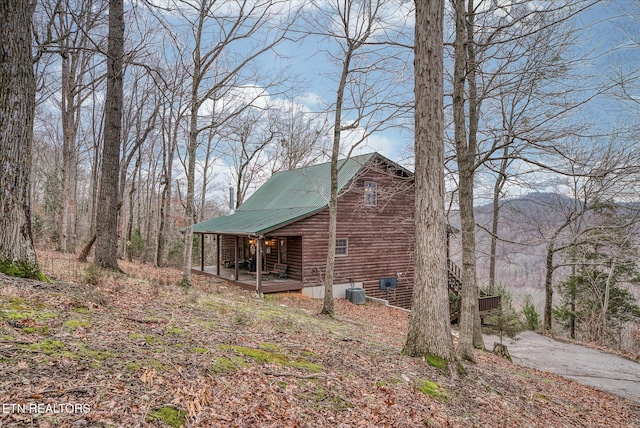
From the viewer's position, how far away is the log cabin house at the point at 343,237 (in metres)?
16.5

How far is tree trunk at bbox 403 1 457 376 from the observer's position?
Answer: 5449 millimetres

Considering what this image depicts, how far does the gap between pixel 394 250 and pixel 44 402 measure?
17.9 metres

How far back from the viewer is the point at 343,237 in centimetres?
1761

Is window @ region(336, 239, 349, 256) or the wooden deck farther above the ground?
window @ region(336, 239, 349, 256)

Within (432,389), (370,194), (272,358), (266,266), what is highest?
(370,194)

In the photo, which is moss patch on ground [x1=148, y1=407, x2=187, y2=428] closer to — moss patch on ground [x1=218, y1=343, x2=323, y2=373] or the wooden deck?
moss patch on ground [x1=218, y1=343, x2=323, y2=373]

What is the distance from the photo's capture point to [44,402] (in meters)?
2.39

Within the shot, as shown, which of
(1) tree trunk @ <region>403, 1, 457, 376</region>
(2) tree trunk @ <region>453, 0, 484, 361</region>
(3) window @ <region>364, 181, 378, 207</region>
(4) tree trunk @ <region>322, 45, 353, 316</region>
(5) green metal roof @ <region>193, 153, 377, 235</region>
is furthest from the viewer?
(3) window @ <region>364, 181, 378, 207</region>

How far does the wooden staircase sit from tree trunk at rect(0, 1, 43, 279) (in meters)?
15.1

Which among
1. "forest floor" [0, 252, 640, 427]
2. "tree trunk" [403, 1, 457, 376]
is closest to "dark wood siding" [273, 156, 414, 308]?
"forest floor" [0, 252, 640, 427]

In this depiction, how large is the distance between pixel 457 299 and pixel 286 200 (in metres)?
10.3

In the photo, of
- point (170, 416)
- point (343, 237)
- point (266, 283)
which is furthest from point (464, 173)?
point (266, 283)

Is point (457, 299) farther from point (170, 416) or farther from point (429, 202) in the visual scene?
point (170, 416)

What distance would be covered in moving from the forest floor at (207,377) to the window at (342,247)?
10.9 metres
